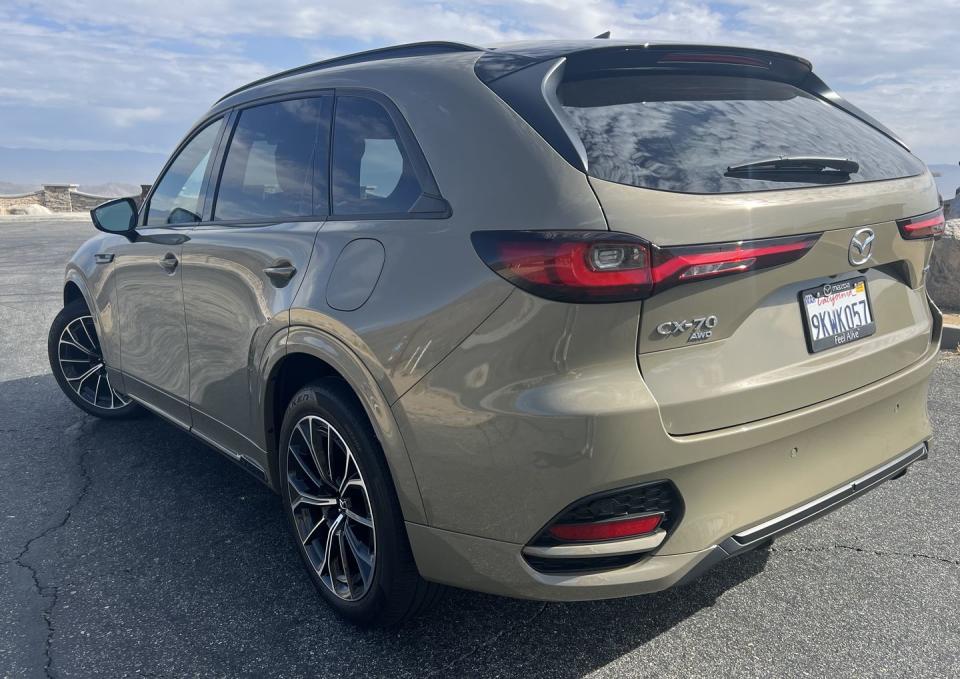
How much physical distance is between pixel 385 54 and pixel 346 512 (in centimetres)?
160

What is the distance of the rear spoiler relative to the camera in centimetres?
208

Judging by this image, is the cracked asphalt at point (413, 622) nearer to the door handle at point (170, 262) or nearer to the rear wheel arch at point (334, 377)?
the rear wheel arch at point (334, 377)

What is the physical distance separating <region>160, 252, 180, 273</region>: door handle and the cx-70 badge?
93.2 inches

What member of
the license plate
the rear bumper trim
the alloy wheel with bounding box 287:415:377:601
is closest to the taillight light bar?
the license plate

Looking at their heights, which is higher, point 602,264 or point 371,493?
point 602,264

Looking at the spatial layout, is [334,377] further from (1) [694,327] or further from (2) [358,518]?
A: (1) [694,327]

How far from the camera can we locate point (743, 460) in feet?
6.96

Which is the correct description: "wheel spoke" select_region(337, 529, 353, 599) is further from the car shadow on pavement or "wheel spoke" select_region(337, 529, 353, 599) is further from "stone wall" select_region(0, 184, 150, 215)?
"stone wall" select_region(0, 184, 150, 215)

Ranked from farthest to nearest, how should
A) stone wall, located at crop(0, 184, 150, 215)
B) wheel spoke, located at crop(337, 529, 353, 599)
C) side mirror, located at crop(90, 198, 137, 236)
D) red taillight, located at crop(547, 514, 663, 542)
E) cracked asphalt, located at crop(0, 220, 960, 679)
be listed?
stone wall, located at crop(0, 184, 150, 215) → side mirror, located at crop(90, 198, 137, 236) → wheel spoke, located at crop(337, 529, 353, 599) → cracked asphalt, located at crop(0, 220, 960, 679) → red taillight, located at crop(547, 514, 663, 542)

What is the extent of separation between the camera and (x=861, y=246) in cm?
231

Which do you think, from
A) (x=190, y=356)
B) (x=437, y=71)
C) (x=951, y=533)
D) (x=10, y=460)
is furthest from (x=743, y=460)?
(x=10, y=460)

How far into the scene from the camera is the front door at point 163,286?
3.56 meters

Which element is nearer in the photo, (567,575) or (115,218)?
(567,575)

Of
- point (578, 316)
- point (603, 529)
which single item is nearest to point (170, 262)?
point (578, 316)
